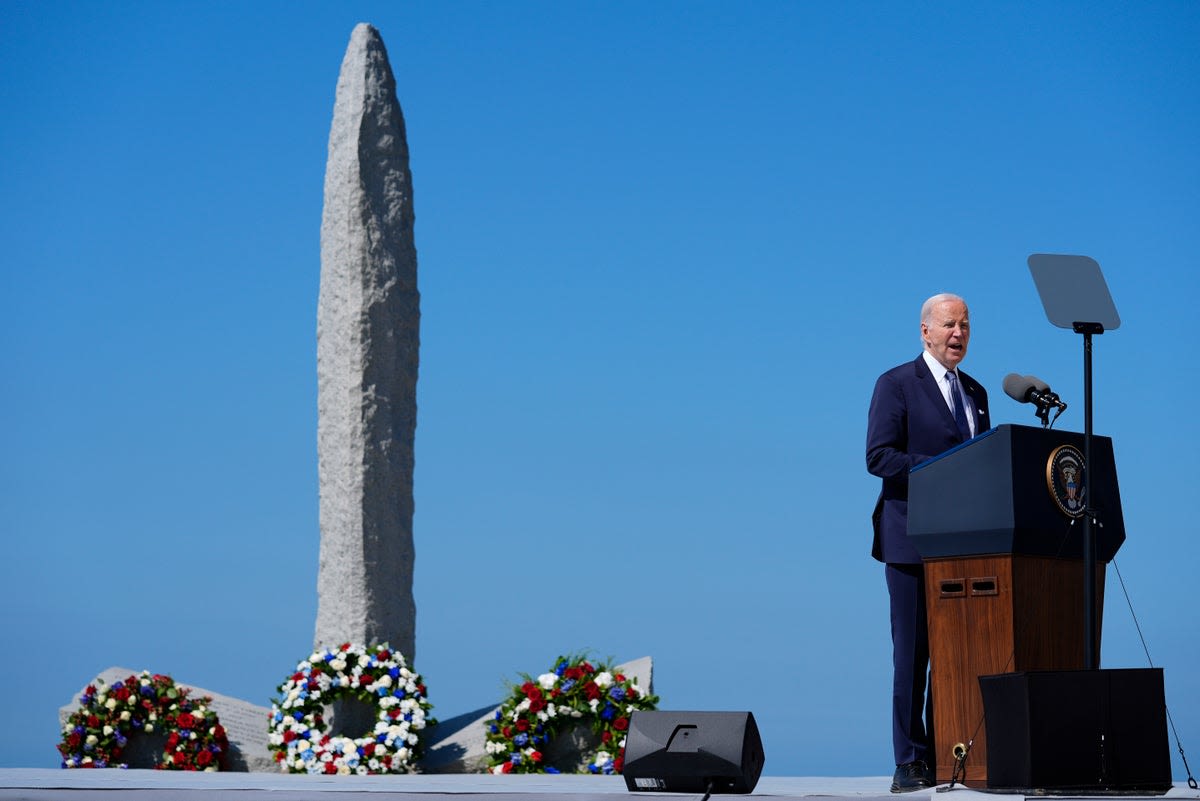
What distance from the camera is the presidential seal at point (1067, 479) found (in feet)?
14.7

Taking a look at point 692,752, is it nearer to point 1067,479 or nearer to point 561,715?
point 1067,479

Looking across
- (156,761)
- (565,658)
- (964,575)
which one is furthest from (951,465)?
(156,761)

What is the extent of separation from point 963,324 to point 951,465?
0.58 meters

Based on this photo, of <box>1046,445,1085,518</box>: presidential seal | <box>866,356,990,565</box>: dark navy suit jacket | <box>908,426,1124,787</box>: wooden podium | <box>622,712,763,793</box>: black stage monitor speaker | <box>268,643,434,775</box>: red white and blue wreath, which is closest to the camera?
<box>908,426,1124,787</box>: wooden podium

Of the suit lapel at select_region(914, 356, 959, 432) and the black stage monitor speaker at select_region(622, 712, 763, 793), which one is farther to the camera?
the suit lapel at select_region(914, 356, 959, 432)

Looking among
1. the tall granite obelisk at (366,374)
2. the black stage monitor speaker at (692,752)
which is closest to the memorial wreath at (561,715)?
the tall granite obelisk at (366,374)

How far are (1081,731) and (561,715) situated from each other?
5.17 metres

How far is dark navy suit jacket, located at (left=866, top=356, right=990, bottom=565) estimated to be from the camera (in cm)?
484

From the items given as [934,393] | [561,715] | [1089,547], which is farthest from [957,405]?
[561,715]

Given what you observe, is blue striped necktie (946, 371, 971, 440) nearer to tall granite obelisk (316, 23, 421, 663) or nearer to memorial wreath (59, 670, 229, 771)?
tall granite obelisk (316, 23, 421, 663)

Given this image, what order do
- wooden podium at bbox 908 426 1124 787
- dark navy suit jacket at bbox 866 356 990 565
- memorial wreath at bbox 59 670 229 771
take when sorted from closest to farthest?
wooden podium at bbox 908 426 1124 787 → dark navy suit jacket at bbox 866 356 990 565 → memorial wreath at bbox 59 670 229 771

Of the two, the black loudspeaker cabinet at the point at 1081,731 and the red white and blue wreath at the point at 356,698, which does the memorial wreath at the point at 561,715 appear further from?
the black loudspeaker cabinet at the point at 1081,731

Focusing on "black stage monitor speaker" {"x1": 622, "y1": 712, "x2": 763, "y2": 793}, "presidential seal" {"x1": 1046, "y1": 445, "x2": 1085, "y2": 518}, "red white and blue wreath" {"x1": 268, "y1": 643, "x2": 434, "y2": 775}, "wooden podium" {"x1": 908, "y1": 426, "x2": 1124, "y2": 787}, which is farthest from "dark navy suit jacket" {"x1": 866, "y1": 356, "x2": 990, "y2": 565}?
"red white and blue wreath" {"x1": 268, "y1": 643, "x2": 434, "y2": 775}

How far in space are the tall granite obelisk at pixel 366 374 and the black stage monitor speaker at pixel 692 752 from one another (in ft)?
18.4
